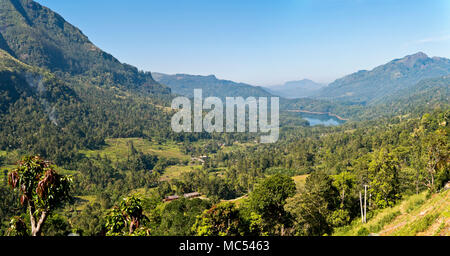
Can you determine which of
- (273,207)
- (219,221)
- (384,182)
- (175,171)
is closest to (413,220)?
(384,182)

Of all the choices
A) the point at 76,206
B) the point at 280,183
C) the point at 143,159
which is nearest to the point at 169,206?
the point at 280,183

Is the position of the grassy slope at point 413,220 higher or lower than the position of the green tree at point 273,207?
higher

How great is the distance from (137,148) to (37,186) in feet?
556

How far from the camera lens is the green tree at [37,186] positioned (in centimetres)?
931

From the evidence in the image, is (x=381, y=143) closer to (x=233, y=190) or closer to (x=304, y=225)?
(x=233, y=190)

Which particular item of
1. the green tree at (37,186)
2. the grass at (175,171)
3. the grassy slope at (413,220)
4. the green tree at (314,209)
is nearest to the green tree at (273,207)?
the green tree at (314,209)

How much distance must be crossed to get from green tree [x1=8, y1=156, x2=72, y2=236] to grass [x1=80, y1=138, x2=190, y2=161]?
14853 centimetres

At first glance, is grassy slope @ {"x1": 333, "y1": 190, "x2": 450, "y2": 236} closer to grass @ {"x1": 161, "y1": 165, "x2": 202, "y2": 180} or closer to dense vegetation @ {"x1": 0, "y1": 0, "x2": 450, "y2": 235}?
dense vegetation @ {"x1": 0, "y1": 0, "x2": 450, "y2": 235}

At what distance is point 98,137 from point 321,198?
168 metres

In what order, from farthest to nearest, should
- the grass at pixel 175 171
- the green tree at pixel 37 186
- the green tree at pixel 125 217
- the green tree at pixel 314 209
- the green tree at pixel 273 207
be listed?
the grass at pixel 175 171
the green tree at pixel 273 207
the green tree at pixel 314 209
the green tree at pixel 125 217
the green tree at pixel 37 186

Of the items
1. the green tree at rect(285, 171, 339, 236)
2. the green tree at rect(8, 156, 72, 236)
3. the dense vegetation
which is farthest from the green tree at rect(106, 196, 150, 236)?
the green tree at rect(285, 171, 339, 236)

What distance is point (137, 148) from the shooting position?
16988 centimetres

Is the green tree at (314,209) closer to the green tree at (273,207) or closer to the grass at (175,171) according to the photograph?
the green tree at (273,207)

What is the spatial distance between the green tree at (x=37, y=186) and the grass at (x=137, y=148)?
487 ft
